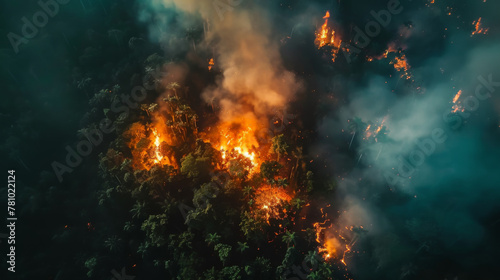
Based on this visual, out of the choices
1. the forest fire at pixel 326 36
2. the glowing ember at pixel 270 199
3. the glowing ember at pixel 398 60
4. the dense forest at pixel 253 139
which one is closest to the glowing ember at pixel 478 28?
the dense forest at pixel 253 139

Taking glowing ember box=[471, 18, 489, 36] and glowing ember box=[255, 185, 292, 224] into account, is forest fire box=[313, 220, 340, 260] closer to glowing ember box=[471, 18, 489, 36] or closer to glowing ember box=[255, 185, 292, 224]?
glowing ember box=[255, 185, 292, 224]

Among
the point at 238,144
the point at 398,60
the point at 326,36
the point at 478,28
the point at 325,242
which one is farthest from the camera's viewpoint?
the point at 326,36

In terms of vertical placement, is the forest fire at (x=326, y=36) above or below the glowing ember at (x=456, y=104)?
above

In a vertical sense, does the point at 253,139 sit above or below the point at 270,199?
above

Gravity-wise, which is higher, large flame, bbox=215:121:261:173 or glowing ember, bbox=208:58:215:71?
glowing ember, bbox=208:58:215:71

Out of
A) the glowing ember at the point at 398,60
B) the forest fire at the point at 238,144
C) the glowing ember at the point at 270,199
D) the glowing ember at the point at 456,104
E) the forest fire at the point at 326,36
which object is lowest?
the glowing ember at the point at 270,199

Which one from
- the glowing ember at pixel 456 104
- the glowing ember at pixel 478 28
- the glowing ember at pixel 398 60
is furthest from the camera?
the glowing ember at pixel 478 28

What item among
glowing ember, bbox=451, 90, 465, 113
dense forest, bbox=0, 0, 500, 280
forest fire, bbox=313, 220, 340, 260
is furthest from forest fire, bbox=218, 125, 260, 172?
glowing ember, bbox=451, 90, 465, 113

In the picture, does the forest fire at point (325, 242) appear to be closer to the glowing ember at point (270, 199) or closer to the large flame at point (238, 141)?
the glowing ember at point (270, 199)

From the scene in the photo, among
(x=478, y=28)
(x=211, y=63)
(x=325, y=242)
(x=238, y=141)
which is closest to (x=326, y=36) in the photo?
(x=211, y=63)

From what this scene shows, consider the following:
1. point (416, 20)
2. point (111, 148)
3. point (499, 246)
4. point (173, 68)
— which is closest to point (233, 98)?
point (173, 68)

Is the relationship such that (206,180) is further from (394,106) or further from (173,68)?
(394,106)

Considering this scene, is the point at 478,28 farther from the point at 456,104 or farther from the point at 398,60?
the point at 456,104
